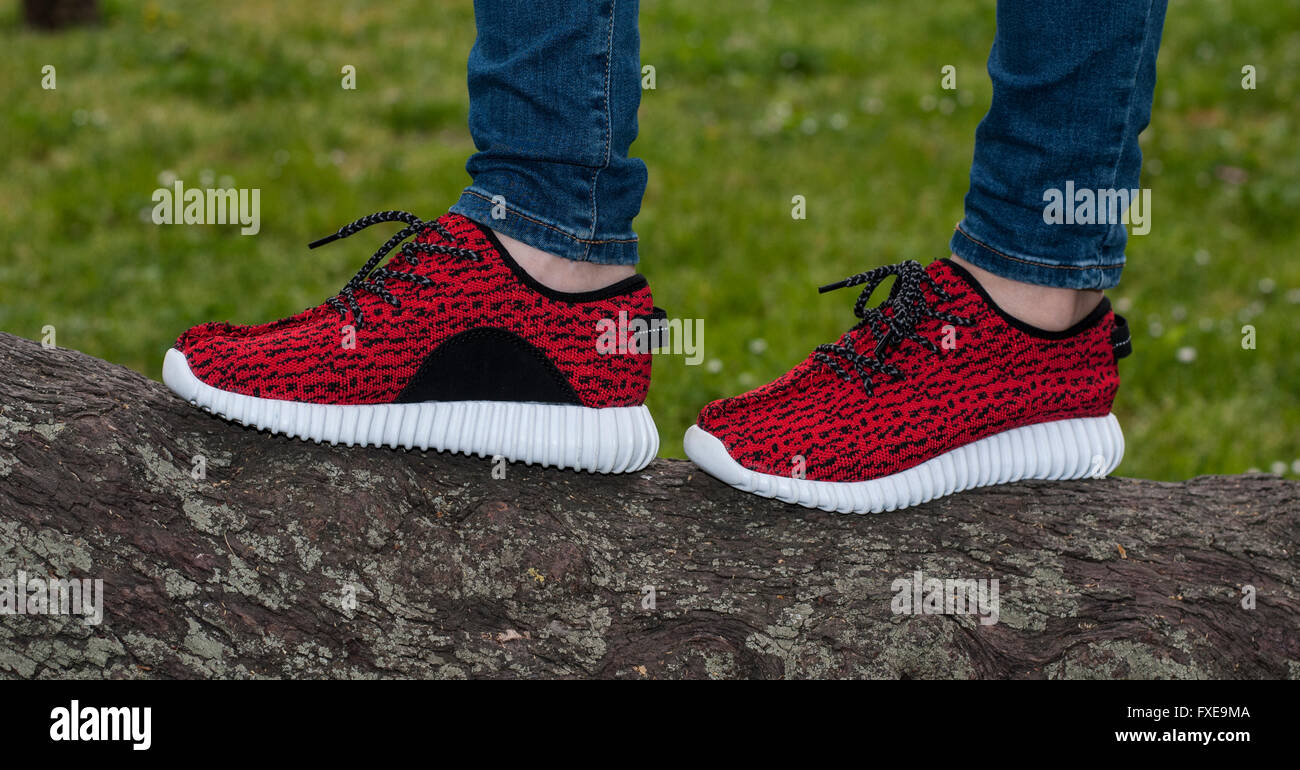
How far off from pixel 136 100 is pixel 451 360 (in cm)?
671

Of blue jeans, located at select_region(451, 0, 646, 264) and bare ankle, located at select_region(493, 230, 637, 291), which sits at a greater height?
blue jeans, located at select_region(451, 0, 646, 264)

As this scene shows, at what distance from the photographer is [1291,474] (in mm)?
4148

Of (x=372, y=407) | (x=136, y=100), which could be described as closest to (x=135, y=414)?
(x=372, y=407)

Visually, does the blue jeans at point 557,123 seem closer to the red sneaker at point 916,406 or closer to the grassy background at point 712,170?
the red sneaker at point 916,406

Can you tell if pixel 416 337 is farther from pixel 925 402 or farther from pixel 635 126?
pixel 925 402

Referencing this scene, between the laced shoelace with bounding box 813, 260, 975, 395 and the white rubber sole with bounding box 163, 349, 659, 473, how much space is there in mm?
499

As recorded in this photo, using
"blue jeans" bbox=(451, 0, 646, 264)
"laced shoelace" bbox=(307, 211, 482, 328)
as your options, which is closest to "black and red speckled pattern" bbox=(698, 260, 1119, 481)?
"blue jeans" bbox=(451, 0, 646, 264)

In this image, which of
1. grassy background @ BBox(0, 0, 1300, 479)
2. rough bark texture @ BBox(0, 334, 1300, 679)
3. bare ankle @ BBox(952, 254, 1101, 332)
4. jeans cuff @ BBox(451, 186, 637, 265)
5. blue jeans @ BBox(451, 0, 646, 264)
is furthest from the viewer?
grassy background @ BBox(0, 0, 1300, 479)

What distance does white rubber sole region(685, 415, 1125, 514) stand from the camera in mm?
2289

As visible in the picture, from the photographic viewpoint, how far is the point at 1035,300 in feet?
7.68

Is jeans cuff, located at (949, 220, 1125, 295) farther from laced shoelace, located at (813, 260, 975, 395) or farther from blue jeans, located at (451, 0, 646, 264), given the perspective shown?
blue jeans, located at (451, 0, 646, 264)

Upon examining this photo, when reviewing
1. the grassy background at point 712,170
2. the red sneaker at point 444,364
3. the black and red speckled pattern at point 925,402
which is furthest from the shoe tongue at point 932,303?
the grassy background at point 712,170

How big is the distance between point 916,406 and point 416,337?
1076mm

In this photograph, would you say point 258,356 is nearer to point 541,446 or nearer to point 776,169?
point 541,446
